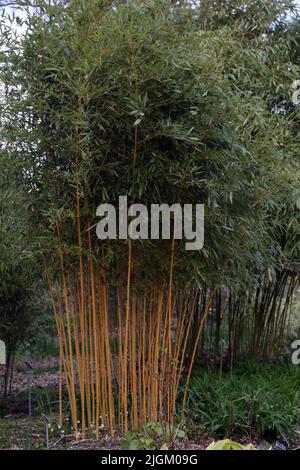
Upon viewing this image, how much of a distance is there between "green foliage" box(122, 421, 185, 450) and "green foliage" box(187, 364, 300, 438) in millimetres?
638

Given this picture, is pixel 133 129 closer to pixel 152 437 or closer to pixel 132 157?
pixel 132 157

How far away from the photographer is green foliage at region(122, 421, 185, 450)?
2.56 meters

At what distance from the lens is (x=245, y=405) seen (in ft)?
11.8

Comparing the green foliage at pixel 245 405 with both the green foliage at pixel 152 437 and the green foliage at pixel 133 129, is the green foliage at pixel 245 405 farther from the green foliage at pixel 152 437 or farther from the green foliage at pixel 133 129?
the green foliage at pixel 133 129

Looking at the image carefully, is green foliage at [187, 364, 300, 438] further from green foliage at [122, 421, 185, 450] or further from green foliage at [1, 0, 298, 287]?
green foliage at [1, 0, 298, 287]

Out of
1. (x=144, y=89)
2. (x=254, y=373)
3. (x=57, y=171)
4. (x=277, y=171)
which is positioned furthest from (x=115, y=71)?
(x=254, y=373)

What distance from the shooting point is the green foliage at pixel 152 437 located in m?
2.56

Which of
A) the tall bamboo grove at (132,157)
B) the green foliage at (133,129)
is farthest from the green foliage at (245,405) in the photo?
the green foliage at (133,129)

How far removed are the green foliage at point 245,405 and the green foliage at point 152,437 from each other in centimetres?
64

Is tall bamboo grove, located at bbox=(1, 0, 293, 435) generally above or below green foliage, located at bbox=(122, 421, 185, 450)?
above

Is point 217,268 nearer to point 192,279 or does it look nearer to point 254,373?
point 192,279

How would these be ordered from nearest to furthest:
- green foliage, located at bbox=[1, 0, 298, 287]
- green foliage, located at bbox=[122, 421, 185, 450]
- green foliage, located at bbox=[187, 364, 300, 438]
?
green foliage, located at bbox=[122, 421, 185, 450] → green foliage, located at bbox=[1, 0, 298, 287] → green foliage, located at bbox=[187, 364, 300, 438]

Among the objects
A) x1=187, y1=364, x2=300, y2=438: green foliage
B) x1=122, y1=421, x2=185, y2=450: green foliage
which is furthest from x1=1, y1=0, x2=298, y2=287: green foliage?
x1=187, y1=364, x2=300, y2=438: green foliage

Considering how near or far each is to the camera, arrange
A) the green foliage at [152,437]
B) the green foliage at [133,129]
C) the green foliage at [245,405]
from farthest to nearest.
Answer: the green foliage at [245,405] < the green foliage at [133,129] < the green foliage at [152,437]
